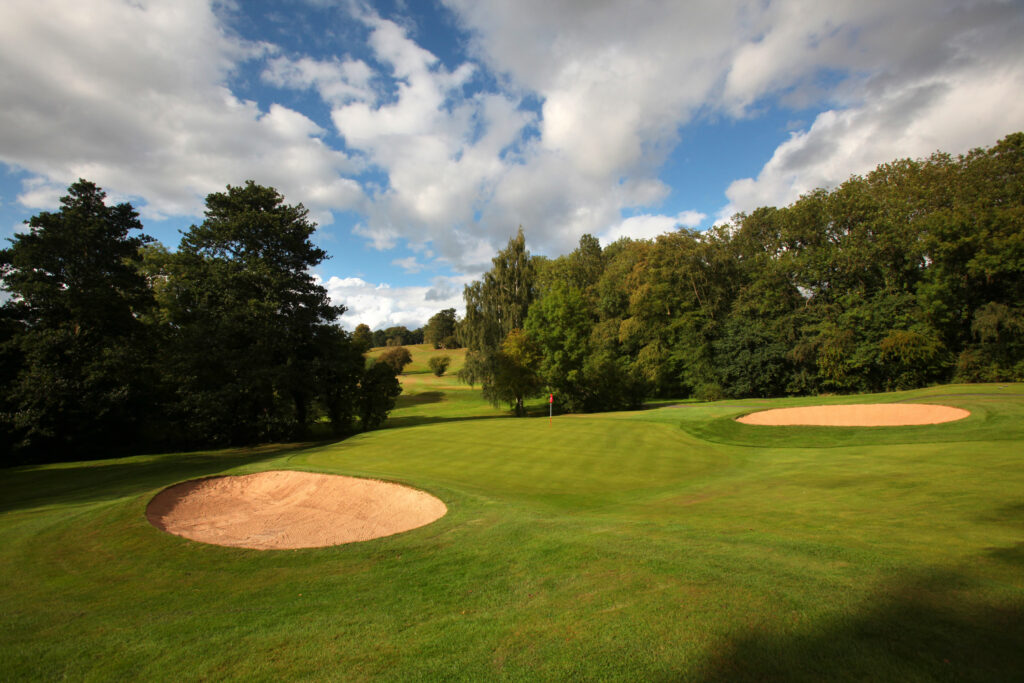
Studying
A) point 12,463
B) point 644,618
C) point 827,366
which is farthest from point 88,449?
point 827,366

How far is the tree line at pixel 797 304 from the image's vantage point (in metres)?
32.7

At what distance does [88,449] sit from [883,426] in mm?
37575

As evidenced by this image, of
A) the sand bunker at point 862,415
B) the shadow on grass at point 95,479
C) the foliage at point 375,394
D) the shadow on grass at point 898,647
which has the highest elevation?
the foliage at point 375,394

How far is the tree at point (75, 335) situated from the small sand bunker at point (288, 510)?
16427 mm

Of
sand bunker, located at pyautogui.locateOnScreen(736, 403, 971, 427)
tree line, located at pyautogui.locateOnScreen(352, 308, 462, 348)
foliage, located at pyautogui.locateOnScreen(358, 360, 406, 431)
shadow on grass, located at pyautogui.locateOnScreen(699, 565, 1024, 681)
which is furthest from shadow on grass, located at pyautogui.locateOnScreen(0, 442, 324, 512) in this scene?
tree line, located at pyautogui.locateOnScreen(352, 308, 462, 348)

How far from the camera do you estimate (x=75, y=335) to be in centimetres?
2389

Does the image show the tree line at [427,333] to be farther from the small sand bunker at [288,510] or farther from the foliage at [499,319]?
the small sand bunker at [288,510]

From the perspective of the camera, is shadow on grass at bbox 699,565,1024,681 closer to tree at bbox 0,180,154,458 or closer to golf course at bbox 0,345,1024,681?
golf course at bbox 0,345,1024,681

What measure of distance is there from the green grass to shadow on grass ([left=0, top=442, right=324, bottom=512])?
2.10 m

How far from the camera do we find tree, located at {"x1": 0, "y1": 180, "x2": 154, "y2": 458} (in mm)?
22125

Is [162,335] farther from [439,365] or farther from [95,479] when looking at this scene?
[439,365]

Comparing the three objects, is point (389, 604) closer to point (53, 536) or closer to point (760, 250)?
point (53, 536)

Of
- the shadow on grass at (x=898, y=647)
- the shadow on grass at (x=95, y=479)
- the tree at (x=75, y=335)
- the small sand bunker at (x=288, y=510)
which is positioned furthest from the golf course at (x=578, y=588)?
the tree at (x=75, y=335)

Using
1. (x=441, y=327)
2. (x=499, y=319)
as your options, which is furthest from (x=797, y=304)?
(x=441, y=327)
